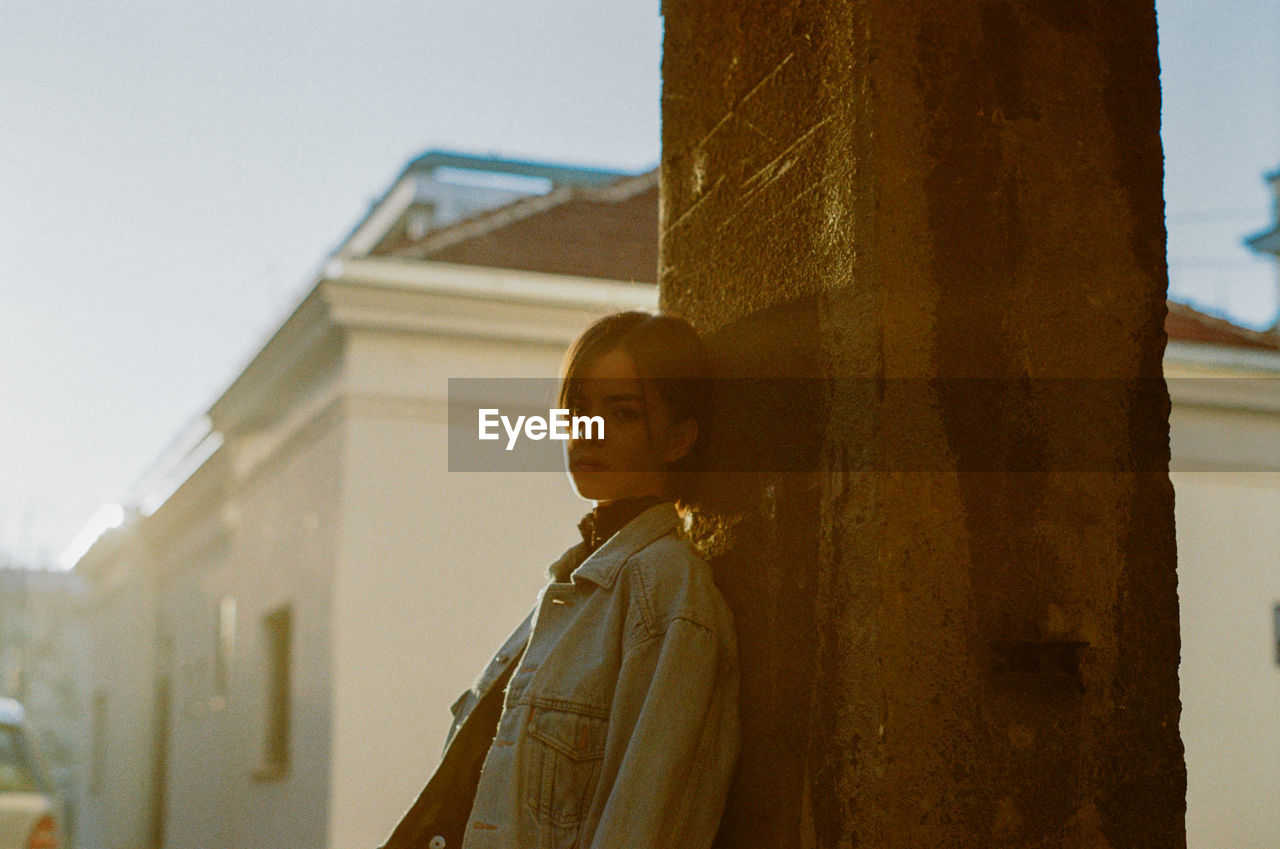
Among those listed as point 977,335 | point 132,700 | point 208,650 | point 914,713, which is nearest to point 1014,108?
point 977,335

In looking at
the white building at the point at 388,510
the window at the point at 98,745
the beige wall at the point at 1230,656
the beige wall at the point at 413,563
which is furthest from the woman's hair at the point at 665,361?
the window at the point at 98,745

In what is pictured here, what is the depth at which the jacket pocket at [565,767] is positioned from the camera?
1982mm

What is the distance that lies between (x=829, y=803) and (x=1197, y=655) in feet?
32.2

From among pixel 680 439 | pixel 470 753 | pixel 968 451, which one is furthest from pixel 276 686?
pixel 968 451

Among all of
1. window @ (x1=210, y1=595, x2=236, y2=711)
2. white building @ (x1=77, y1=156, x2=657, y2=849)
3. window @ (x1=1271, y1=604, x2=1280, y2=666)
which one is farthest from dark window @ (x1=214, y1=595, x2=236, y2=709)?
window @ (x1=1271, y1=604, x2=1280, y2=666)

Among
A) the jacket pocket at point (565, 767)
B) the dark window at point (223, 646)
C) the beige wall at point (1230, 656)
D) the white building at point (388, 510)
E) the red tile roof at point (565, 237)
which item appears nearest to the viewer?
the jacket pocket at point (565, 767)

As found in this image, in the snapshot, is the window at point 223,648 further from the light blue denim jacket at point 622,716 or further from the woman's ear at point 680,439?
the light blue denim jacket at point 622,716

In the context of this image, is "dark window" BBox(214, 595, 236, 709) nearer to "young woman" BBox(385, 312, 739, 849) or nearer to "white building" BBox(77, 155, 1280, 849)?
"white building" BBox(77, 155, 1280, 849)

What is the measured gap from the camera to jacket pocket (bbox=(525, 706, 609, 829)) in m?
1.98

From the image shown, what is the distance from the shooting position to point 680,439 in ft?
7.84

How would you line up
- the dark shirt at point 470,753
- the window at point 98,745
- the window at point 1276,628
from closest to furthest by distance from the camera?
the dark shirt at point 470,753
the window at point 1276,628
the window at point 98,745

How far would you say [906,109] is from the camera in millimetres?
1954

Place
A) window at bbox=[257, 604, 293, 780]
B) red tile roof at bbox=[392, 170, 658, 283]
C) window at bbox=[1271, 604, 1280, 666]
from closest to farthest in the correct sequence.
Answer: red tile roof at bbox=[392, 170, 658, 283]
window at bbox=[257, 604, 293, 780]
window at bbox=[1271, 604, 1280, 666]

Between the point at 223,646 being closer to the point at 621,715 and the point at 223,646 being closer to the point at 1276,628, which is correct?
the point at 1276,628
